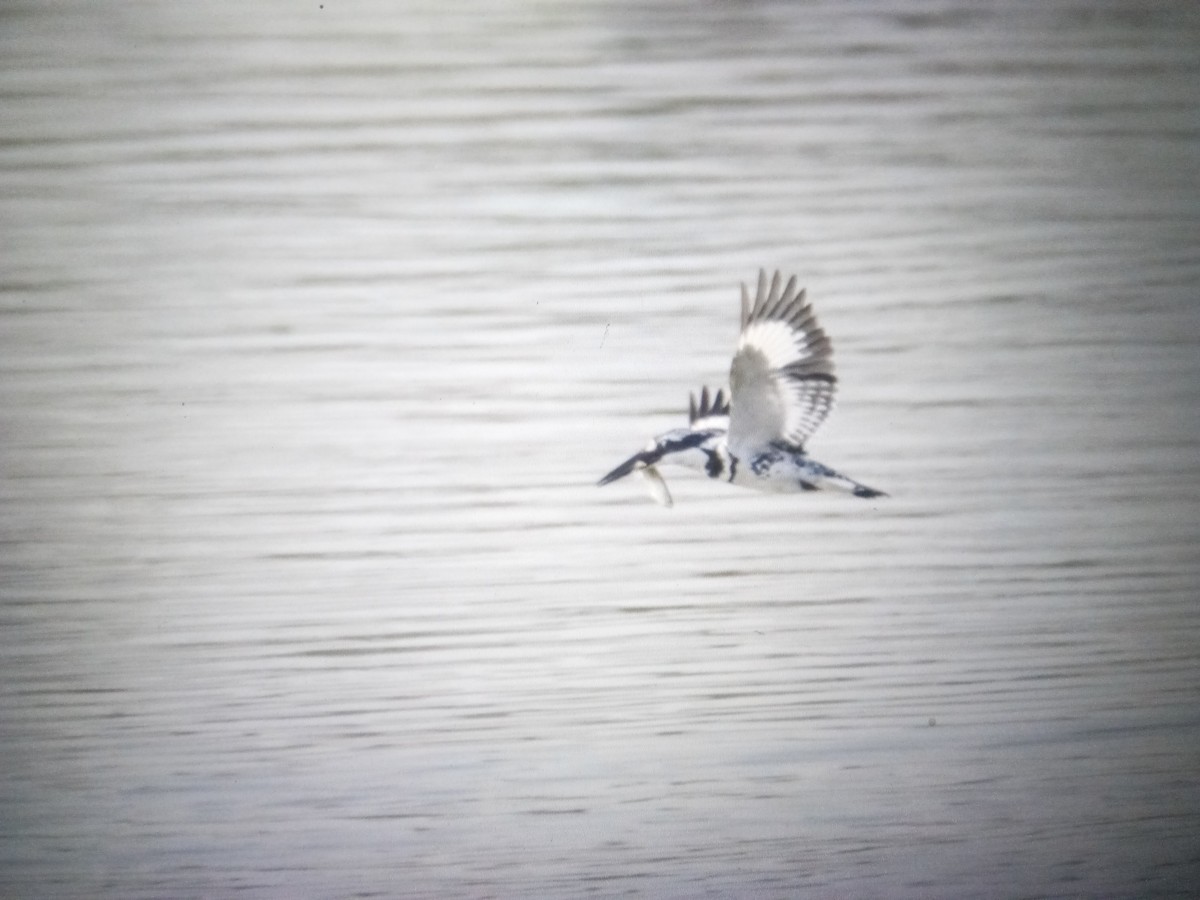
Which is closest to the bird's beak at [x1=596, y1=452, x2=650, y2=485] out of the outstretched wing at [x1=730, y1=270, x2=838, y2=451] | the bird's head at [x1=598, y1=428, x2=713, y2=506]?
the bird's head at [x1=598, y1=428, x2=713, y2=506]

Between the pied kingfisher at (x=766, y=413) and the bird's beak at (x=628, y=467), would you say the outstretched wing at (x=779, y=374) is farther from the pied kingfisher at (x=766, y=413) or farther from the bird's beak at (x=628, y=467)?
the bird's beak at (x=628, y=467)

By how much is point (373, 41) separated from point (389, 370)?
383 millimetres

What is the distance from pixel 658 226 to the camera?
39.4 inches

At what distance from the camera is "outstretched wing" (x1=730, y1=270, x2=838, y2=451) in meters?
0.90

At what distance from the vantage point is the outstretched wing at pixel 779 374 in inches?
35.5

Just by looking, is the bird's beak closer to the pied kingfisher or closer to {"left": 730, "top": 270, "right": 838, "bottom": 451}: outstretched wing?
the pied kingfisher

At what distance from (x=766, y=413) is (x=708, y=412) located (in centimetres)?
9

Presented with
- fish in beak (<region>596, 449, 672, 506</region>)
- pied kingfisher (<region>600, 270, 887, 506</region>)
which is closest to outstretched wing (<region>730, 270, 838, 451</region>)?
pied kingfisher (<region>600, 270, 887, 506</region>)

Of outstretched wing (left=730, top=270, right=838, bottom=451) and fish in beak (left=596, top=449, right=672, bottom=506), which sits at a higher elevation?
outstretched wing (left=730, top=270, right=838, bottom=451)

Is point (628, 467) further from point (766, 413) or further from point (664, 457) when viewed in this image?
point (766, 413)

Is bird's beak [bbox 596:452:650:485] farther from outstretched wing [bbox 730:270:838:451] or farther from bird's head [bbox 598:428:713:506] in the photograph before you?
outstretched wing [bbox 730:270:838:451]

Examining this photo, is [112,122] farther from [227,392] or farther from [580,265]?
[580,265]

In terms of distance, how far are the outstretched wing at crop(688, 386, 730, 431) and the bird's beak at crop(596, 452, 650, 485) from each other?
0.07 metres

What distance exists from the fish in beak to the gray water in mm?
20
